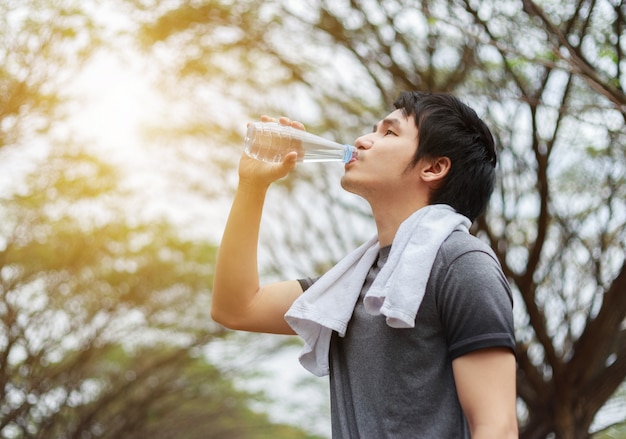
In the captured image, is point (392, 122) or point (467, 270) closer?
point (467, 270)

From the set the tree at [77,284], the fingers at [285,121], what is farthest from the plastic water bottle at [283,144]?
the tree at [77,284]

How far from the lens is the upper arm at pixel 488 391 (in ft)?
5.65

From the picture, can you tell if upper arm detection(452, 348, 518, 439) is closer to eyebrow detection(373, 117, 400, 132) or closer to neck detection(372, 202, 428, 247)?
neck detection(372, 202, 428, 247)

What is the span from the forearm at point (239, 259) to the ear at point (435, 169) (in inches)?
17.7

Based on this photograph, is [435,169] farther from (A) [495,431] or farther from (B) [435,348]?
(A) [495,431]

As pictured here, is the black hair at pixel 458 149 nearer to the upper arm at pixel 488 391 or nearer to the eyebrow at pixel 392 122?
the eyebrow at pixel 392 122

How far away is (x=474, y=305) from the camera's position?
1784 mm

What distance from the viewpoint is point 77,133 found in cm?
936

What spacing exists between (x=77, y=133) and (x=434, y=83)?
439cm

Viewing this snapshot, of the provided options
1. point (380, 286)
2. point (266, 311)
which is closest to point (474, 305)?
point (380, 286)

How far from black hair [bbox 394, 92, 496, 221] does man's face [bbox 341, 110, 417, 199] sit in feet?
0.09

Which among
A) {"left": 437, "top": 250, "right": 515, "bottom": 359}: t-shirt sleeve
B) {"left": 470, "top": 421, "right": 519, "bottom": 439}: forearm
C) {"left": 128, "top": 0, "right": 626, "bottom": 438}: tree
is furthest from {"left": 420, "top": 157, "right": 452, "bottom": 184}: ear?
{"left": 128, "top": 0, "right": 626, "bottom": 438}: tree

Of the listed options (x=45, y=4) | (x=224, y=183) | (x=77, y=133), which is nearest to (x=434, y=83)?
(x=45, y=4)

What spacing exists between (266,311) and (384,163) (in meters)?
0.52
